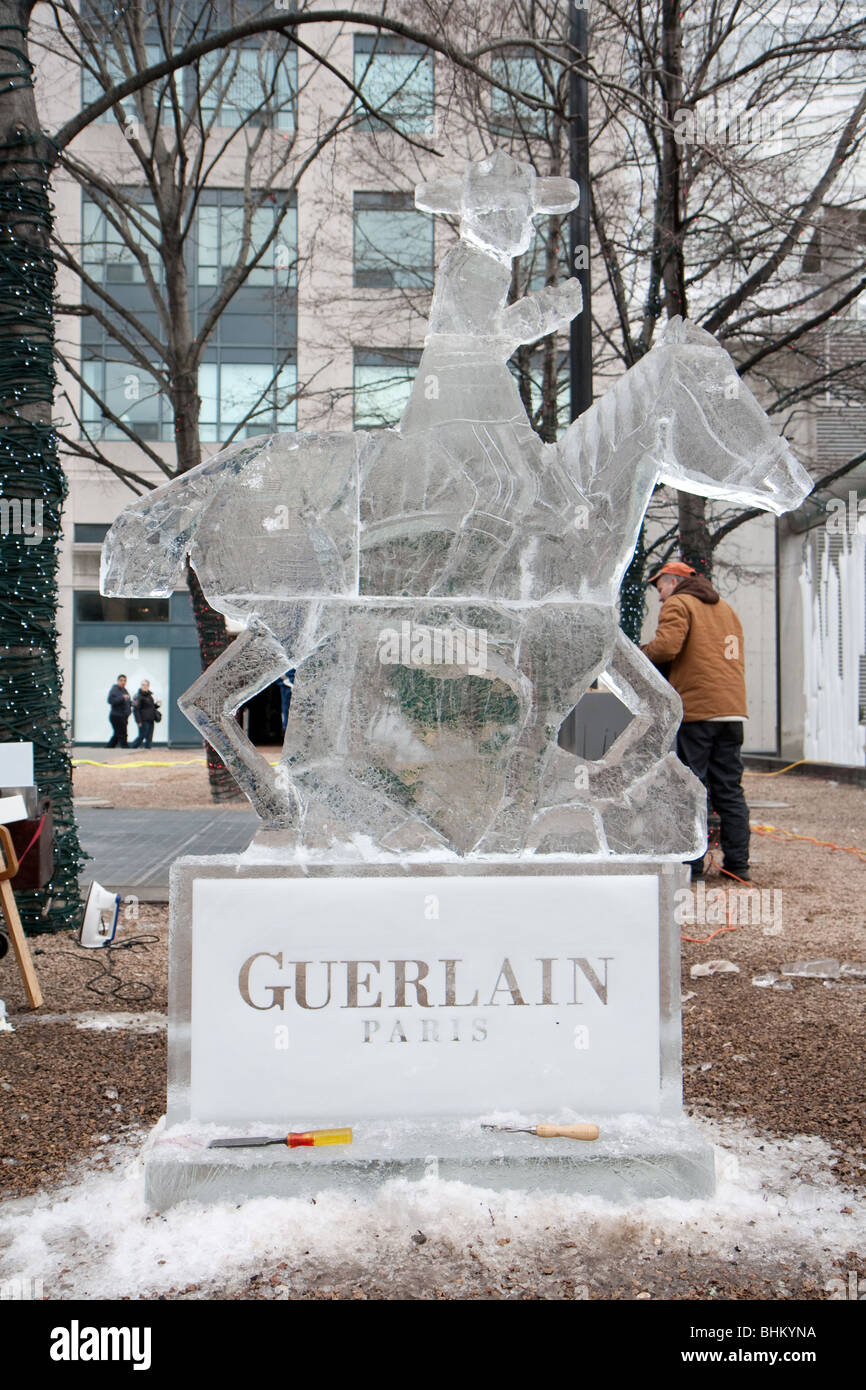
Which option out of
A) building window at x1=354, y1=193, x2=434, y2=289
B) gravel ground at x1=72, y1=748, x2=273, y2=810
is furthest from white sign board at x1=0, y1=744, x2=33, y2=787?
building window at x1=354, y1=193, x2=434, y2=289

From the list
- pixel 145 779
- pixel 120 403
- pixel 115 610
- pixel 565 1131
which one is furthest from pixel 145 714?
pixel 565 1131

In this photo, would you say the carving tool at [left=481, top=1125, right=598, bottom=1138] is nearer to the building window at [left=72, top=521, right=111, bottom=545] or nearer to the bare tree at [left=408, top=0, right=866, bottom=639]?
the bare tree at [left=408, top=0, right=866, bottom=639]

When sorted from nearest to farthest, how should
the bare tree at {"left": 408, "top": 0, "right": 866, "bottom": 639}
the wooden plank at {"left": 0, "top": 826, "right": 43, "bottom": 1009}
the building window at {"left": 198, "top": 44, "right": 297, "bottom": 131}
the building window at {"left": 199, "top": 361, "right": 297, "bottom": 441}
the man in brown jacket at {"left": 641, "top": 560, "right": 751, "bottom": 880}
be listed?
the wooden plank at {"left": 0, "top": 826, "right": 43, "bottom": 1009}, the man in brown jacket at {"left": 641, "top": 560, "right": 751, "bottom": 880}, the bare tree at {"left": 408, "top": 0, "right": 866, "bottom": 639}, the building window at {"left": 198, "top": 44, "right": 297, "bottom": 131}, the building window at {"left": 199, "top": 361, "right": 297, "bottom": 441}

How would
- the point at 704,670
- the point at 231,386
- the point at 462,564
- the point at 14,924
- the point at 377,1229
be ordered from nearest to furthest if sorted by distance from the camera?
the point at 377,1229, the point at 462,564, the point at 14,924, the point at 704,670, the point at 231,386

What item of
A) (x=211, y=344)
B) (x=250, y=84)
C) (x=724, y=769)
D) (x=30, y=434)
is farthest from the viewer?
(x=211, y=344)

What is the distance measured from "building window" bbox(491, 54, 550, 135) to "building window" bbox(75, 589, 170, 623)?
44.8 feet

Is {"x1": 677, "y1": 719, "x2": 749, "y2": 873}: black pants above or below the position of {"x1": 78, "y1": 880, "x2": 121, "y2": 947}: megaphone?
above

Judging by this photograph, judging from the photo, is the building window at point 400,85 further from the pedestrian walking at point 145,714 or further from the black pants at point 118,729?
the black pants at point 118,729

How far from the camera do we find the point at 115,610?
77.3 ft

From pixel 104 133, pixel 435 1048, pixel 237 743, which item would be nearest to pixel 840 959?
pixel 435 1048

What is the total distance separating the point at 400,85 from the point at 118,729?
14.0 meters

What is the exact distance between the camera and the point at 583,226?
7.57 m

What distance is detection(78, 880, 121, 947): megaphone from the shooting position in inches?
219

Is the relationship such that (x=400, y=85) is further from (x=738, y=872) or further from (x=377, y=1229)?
(x=377, y=1229)
